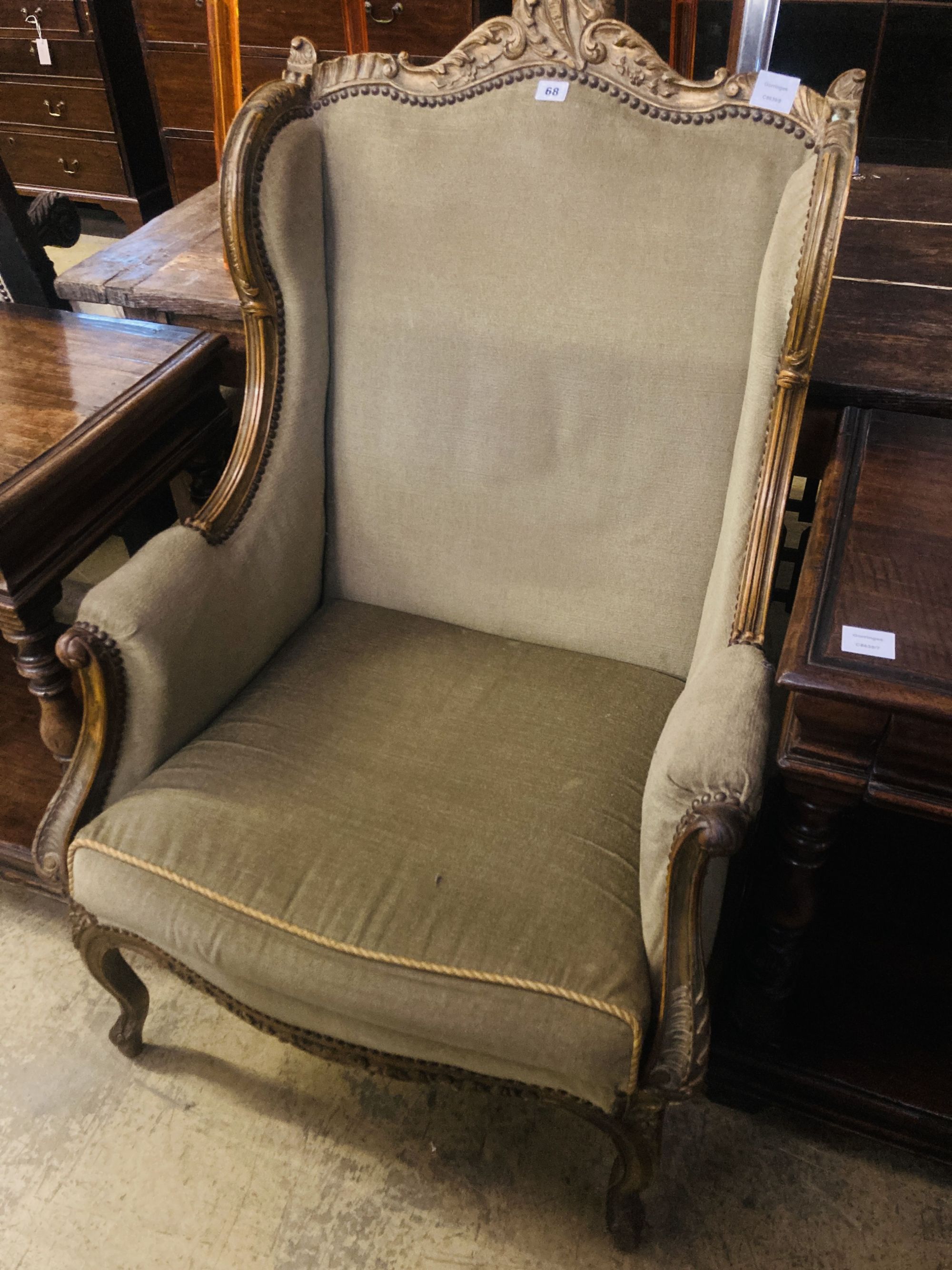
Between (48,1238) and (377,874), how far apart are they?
2.11 feet

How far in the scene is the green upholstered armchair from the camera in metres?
0.93

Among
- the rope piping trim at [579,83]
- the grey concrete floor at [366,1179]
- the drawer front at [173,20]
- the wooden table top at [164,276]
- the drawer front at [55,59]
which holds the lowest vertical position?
the grey concrete floor at [366,1179]

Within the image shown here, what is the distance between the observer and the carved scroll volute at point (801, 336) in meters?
0.94

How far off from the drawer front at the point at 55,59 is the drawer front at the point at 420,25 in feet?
3.62

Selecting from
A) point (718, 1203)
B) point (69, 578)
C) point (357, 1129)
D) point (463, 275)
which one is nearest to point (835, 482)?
point (463, 275)

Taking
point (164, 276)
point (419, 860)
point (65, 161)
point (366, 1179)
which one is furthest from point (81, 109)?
point (366, 1179)

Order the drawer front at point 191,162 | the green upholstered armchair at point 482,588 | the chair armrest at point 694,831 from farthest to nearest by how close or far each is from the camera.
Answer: the drawer front at point 191,162 → the green upholstered armchair at point 482,588 → the chair armrest at point 694,831

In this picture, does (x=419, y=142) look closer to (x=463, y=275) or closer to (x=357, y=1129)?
(x=463, y=275)

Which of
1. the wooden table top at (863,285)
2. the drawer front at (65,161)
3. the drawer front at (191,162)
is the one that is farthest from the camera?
the drawer front at (65,161)

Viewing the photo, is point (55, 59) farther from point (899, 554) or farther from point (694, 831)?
point (694, 831)

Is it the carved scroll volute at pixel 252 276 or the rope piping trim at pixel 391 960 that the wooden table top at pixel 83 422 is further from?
the rope piping trim at pixel 391 960

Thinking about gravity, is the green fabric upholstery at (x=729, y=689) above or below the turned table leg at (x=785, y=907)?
above

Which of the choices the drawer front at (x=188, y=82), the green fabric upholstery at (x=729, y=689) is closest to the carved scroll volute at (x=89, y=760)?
the green fabric upholstery at (x=729, y=689)

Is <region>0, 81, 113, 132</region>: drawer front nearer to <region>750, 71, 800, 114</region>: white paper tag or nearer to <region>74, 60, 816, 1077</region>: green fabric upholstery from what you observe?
<region>74, 60, 816, 1077</region>: green fabric upholstery
